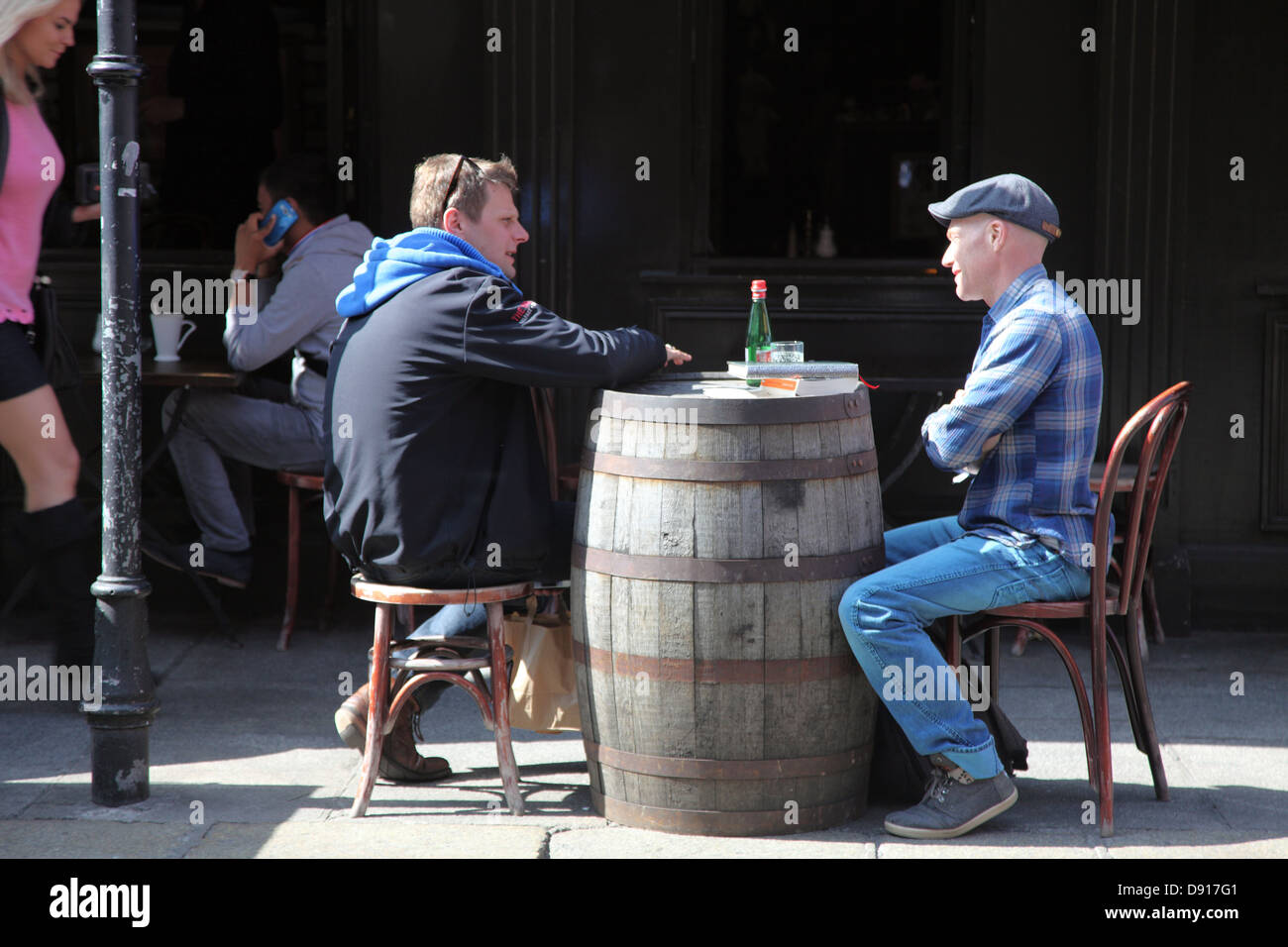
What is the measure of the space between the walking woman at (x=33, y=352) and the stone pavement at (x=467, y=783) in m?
0.41

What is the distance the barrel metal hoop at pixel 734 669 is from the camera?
11.5ft

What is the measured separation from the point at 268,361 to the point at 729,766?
260 cm

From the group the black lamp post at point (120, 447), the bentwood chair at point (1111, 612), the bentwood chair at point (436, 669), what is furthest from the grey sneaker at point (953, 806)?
the black lamp post at point (120, 447)

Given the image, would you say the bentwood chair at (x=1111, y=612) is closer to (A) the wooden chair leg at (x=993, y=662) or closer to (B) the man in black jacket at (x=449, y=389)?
(A) the wooden chair leg at (x=993, y=662)

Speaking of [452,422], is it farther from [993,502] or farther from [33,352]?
[33,352]

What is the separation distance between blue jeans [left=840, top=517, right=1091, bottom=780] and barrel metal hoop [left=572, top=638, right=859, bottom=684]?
72 millimetres

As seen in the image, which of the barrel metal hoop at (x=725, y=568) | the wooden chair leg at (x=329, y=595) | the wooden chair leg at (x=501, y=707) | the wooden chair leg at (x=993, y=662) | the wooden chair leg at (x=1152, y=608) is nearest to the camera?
the barrel metal hoop at (x=725, y=568)

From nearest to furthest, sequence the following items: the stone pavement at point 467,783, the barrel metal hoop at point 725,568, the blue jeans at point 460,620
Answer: the barrel metal hoop at point 725,568, the stone pavement at point 467,783, the blue jeans at point 460,620

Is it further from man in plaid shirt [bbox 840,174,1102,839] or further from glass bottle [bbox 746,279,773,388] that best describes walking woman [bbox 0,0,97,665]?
man in plaid shirt [bbox 840,174,1102,839]

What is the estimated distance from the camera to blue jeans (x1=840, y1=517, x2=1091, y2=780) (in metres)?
3.51

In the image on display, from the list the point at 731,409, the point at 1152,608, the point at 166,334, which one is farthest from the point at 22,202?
the point at 1152,608

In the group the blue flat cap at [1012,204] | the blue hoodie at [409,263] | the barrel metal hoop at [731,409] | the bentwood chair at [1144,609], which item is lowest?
the bentwood chair at [1144,609]

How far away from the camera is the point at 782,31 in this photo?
6.04 m

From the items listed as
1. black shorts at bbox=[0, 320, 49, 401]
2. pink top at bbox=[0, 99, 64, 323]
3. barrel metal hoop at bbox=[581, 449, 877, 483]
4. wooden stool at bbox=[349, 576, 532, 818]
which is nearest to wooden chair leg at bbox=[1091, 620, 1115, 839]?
barrel metal hoop at bbox=[581, 449, 877, 483]
